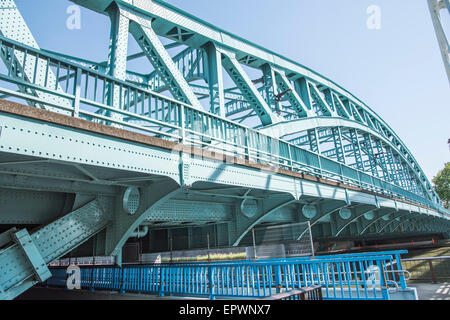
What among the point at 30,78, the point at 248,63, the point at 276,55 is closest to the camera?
the point at 30,78

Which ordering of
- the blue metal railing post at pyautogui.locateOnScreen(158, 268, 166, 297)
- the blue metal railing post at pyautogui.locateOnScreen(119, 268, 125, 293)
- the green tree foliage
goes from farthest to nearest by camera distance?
the green tree foliage < the blue metal railing post at pyautogui.locateOnScreen(119, 268, 125, 293) < the blue metal railing post at pyautogui.locateOnScreen(158, 268, 166, 297)

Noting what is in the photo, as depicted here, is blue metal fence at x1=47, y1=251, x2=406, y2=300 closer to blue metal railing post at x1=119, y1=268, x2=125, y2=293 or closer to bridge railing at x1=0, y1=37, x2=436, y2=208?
blue metal railing post at x1=119, y1=268, x2=125, y2=293

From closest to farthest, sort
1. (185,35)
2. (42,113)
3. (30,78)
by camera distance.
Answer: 1. (42,113)
2. (30,78)
3. (185,35)

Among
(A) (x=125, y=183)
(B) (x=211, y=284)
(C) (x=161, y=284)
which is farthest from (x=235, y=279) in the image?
(A) (x=125, y=183)

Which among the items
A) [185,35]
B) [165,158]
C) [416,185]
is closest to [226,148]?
[165,158]

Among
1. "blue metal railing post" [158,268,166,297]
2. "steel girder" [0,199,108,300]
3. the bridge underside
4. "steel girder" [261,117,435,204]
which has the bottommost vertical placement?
"blue metal railing post" [158,268,166,297]

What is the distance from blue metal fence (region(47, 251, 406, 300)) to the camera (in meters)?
7.32

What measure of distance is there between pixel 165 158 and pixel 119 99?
1.83 metres

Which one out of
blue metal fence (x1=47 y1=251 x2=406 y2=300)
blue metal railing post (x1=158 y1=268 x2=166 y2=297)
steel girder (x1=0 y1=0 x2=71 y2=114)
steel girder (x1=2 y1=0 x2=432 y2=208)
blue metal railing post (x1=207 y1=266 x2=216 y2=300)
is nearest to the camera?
steel girder (x1=0 y1=0 x2=71 y2=114)

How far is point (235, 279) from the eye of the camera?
8.54 metres

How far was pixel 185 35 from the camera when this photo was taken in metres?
13.1

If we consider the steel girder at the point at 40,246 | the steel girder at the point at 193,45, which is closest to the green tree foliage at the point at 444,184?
the steel girder at the point at 193,45

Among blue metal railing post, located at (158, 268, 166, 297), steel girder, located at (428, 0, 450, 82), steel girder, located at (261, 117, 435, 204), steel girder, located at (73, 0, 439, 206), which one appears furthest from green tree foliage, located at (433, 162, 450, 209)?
blue metal railing post, located at (158, 268, 166, 297)

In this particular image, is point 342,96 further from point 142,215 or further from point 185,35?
point 142,215
